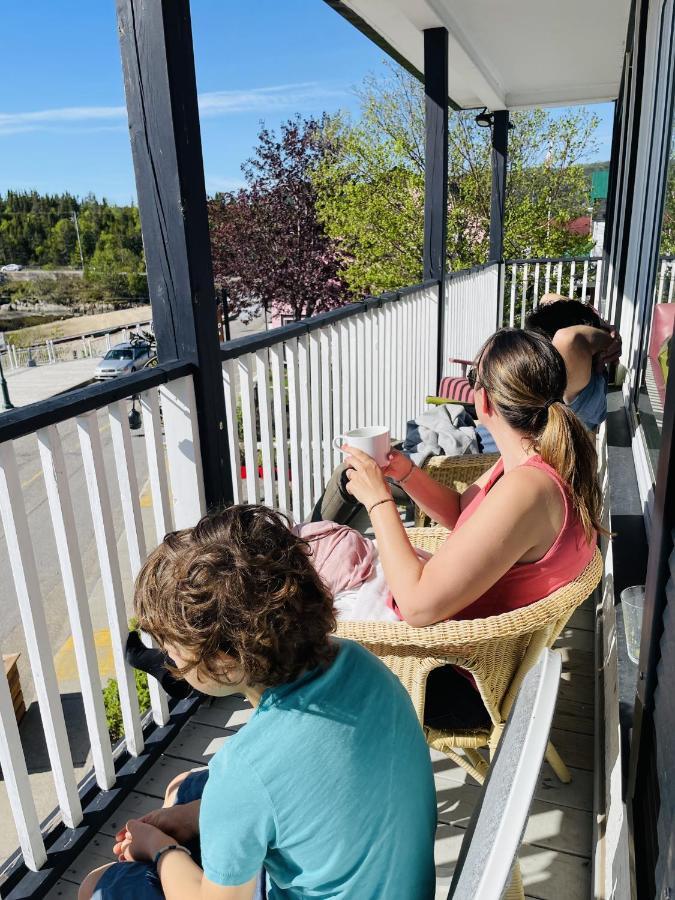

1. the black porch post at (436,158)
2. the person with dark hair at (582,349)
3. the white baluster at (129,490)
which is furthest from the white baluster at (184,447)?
the black porch post at (436,158)

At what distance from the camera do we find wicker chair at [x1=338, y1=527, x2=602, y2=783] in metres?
1.33

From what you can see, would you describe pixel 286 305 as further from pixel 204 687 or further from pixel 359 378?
pixel 204 687

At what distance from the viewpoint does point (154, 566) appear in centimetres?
94

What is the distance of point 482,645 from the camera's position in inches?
54.2

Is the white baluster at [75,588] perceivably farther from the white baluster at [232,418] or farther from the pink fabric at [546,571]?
the pink fabric at [546,571]

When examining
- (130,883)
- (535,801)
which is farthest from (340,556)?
(130,883)

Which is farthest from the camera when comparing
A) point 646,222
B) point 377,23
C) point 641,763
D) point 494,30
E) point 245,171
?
point 245,171

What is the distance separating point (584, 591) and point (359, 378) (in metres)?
2.21

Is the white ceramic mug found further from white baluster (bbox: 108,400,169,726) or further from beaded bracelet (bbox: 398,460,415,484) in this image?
white baluster (bbox: 108,400,169,726)

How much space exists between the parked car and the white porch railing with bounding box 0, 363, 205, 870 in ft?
86.8

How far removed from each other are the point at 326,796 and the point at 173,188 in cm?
149

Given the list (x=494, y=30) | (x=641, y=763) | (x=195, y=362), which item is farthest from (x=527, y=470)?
(x=494, y=30)

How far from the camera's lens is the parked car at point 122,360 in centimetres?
2770

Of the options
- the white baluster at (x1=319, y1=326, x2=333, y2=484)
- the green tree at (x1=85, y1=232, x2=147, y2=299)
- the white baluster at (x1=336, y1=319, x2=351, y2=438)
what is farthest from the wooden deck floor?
the green tree at (x1=85, y1=232, x2=147, y2=299)
